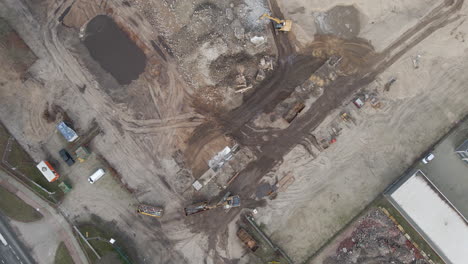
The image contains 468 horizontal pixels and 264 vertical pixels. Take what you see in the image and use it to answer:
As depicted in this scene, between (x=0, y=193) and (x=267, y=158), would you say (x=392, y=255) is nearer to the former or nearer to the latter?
(x=267, y=158)

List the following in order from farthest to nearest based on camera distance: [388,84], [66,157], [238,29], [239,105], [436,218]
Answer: [239,105] → [66,157] → [388,84] → [238,29] → [436,218]

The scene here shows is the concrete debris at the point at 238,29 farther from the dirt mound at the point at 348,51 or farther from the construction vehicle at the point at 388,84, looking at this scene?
the construction vehicle at the point at 388,84

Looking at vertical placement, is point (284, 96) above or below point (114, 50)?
below

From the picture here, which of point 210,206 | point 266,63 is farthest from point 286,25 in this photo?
point 210,206

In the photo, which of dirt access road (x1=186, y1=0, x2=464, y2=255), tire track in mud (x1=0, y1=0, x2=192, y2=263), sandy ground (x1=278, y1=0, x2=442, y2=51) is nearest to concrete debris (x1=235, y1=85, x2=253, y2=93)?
dirt access road (x1=186, y1=0, x2=464, y2=255)

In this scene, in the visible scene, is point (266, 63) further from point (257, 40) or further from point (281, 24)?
point (281, 24)

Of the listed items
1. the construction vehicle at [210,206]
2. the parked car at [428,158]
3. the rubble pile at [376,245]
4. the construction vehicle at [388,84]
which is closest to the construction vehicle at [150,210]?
the construction vehicle at [210,206]

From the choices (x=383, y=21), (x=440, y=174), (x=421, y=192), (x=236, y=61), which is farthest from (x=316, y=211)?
(x=383, y=21)
